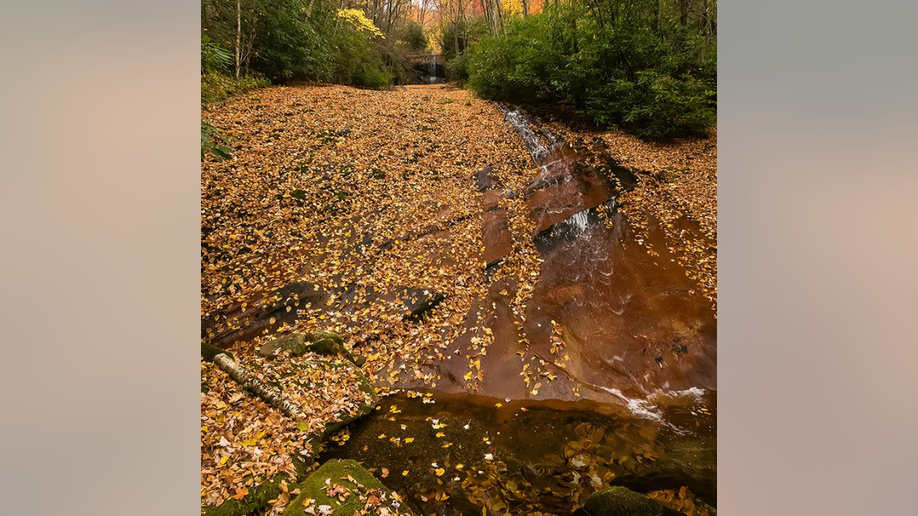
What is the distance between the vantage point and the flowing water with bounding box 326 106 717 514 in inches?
Answer: 120

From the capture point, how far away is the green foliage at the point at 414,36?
21.8m

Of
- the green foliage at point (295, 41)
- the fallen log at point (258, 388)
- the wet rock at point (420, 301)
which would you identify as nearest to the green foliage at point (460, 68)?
the green foliage at point (295, 41)

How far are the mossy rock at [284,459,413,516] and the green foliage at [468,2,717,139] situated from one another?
8800 millimetres

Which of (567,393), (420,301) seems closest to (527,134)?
(420,301)

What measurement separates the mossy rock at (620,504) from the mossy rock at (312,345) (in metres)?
2.66

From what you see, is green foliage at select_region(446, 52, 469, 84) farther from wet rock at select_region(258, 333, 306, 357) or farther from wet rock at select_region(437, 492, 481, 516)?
wet rock at select_region(437, 492, 481, 516)

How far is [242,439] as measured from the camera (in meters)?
2.82

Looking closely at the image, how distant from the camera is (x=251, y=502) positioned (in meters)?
2.37

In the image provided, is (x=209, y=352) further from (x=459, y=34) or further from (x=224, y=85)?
(x=459, y=34)

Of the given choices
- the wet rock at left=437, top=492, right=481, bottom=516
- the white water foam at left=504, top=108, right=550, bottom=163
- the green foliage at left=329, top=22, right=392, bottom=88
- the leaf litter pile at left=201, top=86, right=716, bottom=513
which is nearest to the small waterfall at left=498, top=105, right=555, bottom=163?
the white water foam at left=504, top=108, right=550, bottom=163

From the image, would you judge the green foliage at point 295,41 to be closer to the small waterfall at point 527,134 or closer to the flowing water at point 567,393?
the small waterfall at point 527,134
